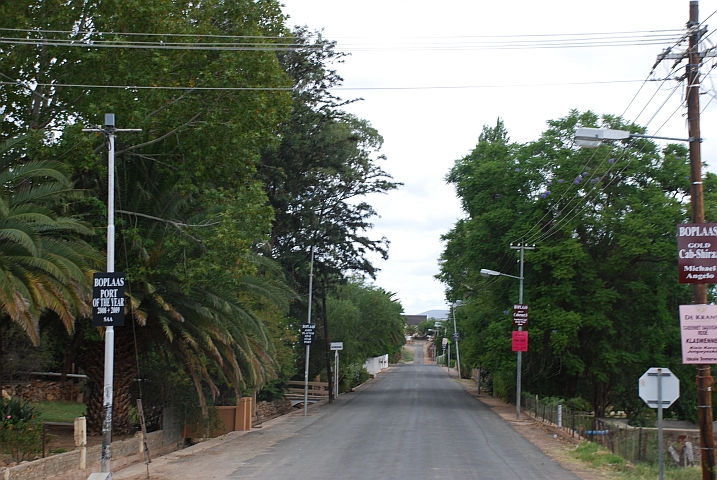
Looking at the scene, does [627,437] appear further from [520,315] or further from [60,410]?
[60,410]

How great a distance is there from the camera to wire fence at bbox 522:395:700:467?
68.1 ft

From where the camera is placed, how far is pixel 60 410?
26203 millimetres

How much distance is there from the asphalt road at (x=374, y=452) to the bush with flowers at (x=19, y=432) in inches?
82.1

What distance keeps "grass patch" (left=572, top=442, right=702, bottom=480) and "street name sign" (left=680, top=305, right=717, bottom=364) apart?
3.71 m

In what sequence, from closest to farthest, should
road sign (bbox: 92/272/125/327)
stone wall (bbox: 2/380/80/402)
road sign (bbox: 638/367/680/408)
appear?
road sign (bbox: 638/367/680/408) < road sign (bbox: 92/272/125/327) < stone wall (bbox: 2/380/80/402)

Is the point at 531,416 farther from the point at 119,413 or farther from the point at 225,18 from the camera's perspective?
the point at 225,18

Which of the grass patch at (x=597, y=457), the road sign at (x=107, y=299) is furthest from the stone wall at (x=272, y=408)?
the road sign at (x=107, y=299)

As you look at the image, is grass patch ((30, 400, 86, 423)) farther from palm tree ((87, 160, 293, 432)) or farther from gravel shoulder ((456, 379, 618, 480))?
gravel shoulder ((456, 379, 618, 480))

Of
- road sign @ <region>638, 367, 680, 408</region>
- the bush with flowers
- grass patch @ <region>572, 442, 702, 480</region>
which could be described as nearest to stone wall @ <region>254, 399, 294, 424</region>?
grass patch @ <region>572, 442, 702, 480</region>

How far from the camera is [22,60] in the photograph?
20.8 m

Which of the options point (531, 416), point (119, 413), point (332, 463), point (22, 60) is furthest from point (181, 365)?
point (531, 416)

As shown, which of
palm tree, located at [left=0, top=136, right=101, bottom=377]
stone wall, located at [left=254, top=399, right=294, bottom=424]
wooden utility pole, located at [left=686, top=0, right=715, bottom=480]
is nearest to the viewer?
wooden utility pole, located at [left=686, top=0, right=715, bottom=480]

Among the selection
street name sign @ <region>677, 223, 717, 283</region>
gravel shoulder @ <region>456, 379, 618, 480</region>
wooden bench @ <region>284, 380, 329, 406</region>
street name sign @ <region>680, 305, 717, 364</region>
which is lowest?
wooden bench @ <region>284, 380, 329, 406</region>

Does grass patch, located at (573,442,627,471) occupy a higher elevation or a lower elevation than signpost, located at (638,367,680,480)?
lower
